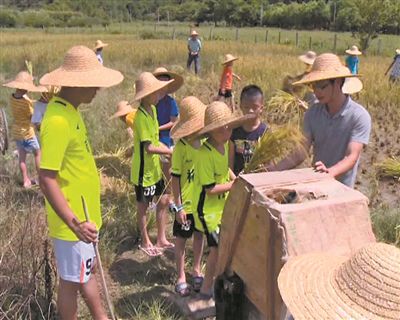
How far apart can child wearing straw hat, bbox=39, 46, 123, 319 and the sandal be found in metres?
0.94

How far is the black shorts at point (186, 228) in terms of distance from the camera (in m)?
3.68

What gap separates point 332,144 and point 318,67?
577 millimetres

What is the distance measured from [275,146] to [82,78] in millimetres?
1301

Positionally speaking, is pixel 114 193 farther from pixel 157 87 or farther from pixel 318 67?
pixel 318 67

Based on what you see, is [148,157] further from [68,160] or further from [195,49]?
[195,49]

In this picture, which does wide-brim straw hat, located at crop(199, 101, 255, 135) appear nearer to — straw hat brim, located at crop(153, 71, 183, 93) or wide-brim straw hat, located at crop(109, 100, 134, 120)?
straw hat brim, located at crop(153, 71, 183, 93)

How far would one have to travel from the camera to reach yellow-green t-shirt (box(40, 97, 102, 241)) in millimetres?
2562

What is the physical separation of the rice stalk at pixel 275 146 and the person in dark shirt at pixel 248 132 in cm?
71

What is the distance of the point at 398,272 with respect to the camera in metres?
1.51

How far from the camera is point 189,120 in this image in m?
3.74

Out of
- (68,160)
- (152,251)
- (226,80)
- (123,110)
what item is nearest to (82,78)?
(68,160)

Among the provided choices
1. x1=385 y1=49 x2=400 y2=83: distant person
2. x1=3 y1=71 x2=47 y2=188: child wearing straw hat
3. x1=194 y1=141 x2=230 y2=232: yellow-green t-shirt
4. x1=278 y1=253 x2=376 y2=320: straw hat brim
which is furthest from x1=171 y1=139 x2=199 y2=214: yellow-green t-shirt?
x1=385 y1=49 x2=400 y2=83: distant person

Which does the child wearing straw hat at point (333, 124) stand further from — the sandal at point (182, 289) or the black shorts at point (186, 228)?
the sandal at point (182, 289)

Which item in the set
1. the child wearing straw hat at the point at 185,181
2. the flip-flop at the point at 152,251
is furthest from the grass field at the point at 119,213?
the child wearing straw hat at the point at 185,181
